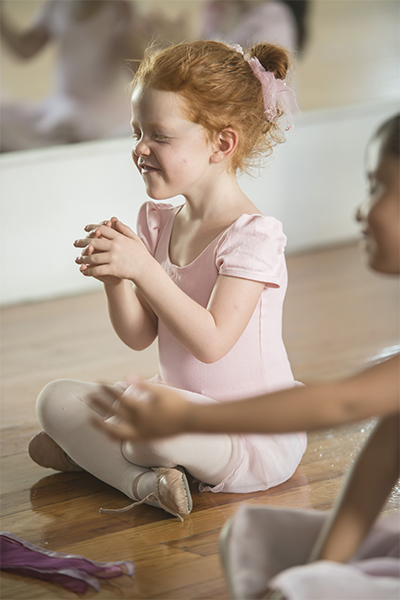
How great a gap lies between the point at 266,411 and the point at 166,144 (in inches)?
24.0

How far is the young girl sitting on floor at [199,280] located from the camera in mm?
1029

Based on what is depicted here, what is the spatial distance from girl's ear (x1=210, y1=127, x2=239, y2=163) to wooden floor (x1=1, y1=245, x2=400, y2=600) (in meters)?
0.54

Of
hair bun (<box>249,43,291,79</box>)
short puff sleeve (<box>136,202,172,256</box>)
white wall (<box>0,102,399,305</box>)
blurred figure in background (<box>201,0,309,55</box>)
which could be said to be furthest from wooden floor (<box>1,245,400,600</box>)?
blurred figure in background (<box>201,0,309,55</box>)

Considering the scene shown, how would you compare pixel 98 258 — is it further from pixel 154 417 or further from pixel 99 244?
pixel 154 417

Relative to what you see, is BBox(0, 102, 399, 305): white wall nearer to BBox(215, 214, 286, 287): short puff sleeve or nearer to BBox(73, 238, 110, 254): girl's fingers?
BBox(215, 214, 286, 287): short puff sleeve

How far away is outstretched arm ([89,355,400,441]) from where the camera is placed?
23.7 inches

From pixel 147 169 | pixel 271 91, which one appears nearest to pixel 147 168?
pixel 147 169

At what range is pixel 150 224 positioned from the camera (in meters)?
1.29

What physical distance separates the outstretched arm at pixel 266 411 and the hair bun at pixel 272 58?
714 mm

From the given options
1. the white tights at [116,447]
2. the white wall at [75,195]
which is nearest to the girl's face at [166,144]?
the white tights at [116,447]

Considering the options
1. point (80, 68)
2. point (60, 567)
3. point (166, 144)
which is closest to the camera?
point (60, 567)

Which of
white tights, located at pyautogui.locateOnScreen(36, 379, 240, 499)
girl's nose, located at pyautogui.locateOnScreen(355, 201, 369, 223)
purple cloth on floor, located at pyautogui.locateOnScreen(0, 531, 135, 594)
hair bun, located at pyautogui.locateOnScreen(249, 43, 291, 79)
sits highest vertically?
hair bun, located at pyautogui.locateOnScreen(249, 43, 291, 79)

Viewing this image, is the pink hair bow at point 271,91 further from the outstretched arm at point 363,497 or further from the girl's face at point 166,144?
the outstretched arm at point 363,497

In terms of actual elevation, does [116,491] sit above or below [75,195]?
below
